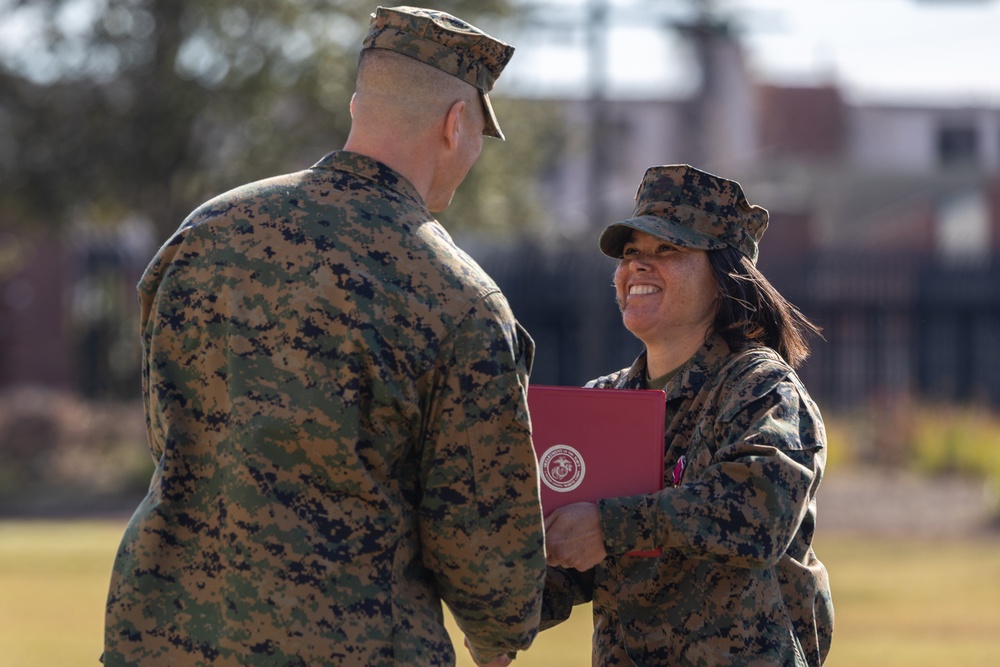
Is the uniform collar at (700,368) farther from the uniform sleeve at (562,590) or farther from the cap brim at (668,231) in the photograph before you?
the uniform sleeve at (562,590)

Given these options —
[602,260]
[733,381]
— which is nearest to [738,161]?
[602,260]

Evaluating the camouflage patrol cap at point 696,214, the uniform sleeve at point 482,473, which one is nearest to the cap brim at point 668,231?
the camouflage patrol cap at point 696,214

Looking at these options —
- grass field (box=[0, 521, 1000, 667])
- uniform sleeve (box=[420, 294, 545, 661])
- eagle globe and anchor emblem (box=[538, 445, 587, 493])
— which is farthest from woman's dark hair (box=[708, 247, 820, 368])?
grass field (box=[0, 521, 1000, 667])

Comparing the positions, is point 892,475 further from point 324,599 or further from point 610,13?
point 324,599

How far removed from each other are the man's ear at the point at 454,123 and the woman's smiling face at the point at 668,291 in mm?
719

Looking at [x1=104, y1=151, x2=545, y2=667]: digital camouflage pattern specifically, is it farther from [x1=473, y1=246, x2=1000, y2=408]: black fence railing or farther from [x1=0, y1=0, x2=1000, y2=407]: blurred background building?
[x1=473, y1=246, x2=1000, y2=408]: black fence railing

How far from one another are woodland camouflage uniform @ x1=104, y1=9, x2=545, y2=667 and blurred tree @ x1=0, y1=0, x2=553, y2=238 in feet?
58.7

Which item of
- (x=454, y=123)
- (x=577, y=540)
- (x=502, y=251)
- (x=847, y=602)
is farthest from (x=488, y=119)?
(x=502, y=251)

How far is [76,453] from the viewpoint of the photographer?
21531 mm

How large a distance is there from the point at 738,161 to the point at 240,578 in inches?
1895

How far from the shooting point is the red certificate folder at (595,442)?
11.8ft

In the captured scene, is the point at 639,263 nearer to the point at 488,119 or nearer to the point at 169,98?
the point at 488,119

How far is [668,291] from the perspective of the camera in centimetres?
383

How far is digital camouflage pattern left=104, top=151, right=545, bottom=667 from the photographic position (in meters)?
3.05
